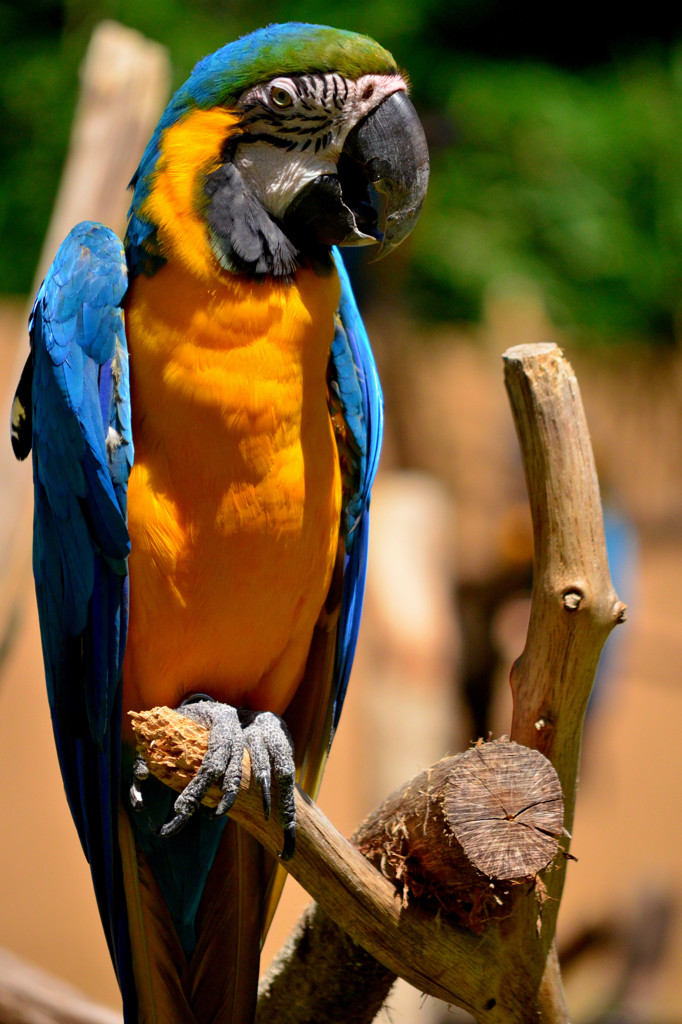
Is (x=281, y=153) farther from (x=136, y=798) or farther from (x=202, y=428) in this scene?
(x=136, y=798)

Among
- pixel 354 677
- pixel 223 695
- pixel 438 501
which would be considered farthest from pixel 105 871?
pixel 354 677

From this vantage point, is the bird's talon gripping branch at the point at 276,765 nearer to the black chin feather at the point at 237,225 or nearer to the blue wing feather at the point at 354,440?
the blue wing feather at the point at 354,440

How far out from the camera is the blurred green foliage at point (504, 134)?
2832 mm

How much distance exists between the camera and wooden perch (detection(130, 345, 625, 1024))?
112 centimetres

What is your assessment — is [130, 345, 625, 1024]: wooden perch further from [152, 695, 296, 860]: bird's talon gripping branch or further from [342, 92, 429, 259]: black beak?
[342, 92, 429, 259]: black beak

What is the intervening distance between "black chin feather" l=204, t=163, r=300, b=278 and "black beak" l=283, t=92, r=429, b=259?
4cm

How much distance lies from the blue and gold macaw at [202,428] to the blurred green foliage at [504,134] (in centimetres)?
178

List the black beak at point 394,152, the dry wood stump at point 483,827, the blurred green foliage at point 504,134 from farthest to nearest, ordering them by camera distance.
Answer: the blurred green foliage at point 504,134, the black beak at point 394,152, the dry wood stump at point 483,827

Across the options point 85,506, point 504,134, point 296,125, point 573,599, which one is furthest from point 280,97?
point 504,134

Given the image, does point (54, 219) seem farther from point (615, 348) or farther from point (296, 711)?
point (615, 348)

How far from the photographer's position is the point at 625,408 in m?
3.42

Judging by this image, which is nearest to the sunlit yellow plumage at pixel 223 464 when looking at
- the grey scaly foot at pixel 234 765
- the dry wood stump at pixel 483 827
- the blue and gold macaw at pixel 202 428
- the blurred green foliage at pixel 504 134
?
the blue and gold macaw at pixel 202 428

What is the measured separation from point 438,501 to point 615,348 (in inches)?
29.5

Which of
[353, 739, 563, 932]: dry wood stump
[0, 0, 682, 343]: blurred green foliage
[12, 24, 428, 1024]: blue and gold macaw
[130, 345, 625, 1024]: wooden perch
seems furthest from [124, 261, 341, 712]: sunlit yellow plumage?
[0, 0, 682, 343]: blurred green foliage
